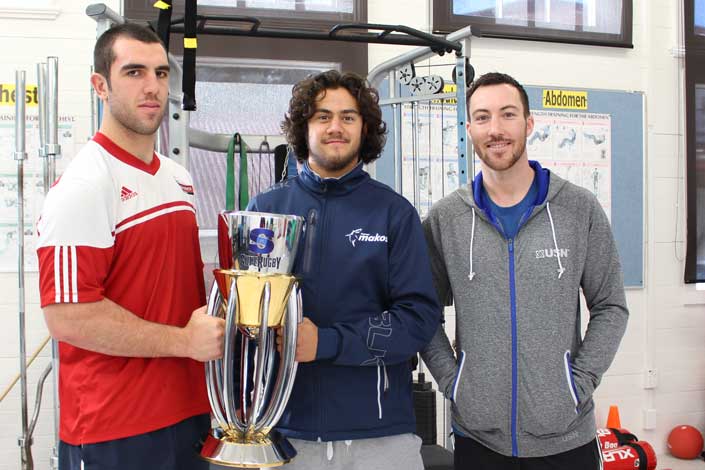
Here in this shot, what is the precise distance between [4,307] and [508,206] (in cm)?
278

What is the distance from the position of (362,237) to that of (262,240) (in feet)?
0.90

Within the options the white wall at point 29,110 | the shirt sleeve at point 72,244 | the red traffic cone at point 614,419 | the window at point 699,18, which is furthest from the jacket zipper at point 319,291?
the window at point 699,18

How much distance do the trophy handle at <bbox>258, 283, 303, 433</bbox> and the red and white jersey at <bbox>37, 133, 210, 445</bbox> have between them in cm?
23

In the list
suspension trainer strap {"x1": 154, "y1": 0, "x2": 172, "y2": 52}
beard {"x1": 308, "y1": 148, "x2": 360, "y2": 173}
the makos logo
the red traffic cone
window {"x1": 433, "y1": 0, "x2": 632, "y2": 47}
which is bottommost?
the red traffic cone

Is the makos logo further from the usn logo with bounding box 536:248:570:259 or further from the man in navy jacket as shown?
the usn logo with bounding box 536:248:570:259

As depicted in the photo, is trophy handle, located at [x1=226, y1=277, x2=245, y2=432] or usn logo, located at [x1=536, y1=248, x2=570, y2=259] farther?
usn logo, located at [x1=536, y1=248, x2=570, y2=259]

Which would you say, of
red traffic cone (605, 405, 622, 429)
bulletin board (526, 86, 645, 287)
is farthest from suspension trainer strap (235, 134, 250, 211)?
red traffic cone (605, 405, 622, 429)

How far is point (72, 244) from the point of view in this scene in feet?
4.46

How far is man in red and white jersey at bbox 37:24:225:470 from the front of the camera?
4.51 ft

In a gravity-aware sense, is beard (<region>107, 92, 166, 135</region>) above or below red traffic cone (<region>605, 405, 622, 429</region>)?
above

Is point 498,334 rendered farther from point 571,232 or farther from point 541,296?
point 571,232

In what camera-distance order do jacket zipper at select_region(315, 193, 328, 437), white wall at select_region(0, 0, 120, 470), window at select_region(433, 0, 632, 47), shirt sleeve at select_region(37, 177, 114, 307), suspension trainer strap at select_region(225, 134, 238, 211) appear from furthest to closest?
window at select_region(433, 0, 632, 47) → white wall at select_region(0, 0, 120, 470) → suspension trainer strap at select_region(225, 134, 238, 211) → jacket zipper at select_region(315, 193, 328, 437) → shirt sleeve at select_region(37, 177, 114, 307)

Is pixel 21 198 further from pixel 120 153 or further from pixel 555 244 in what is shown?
pixel 555 244

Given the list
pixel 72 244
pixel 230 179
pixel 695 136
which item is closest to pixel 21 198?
pixel 230 179
